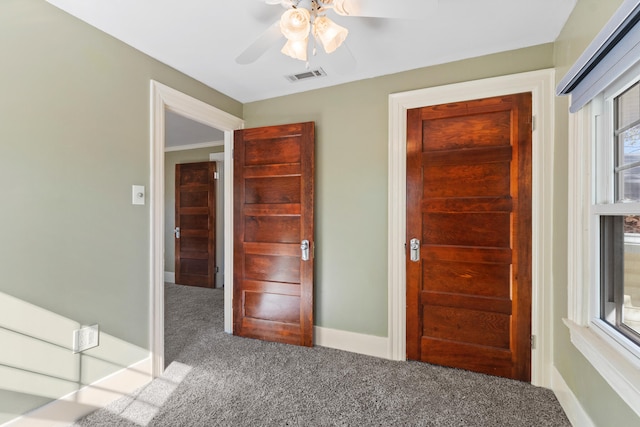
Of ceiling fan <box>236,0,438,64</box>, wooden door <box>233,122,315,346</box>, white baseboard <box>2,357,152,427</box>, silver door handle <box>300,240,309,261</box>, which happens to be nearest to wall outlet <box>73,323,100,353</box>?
white baseboard <box>2,357,152,427</box>

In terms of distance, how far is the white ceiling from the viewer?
1672 millimetres

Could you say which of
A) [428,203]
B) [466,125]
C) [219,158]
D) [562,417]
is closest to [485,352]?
[562,417]

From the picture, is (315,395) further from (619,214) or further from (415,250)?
(619,214)

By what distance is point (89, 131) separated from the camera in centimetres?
183

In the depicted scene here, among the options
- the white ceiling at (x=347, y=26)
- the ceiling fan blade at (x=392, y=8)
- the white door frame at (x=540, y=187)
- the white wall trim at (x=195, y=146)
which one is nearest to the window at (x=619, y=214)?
the white door frame at (x=540, y=187)

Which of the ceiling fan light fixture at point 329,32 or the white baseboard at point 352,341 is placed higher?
the ceiling fan light fixture at point 329,32

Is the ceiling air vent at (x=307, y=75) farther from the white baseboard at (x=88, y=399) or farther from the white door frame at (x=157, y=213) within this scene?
the white baseboard at (x=88, y=399)

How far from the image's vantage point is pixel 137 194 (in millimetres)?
2078

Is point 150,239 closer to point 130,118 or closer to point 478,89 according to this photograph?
point 130,118

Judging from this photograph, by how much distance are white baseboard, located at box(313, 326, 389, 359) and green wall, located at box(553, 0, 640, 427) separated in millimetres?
1171

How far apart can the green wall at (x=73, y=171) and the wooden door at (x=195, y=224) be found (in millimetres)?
2728

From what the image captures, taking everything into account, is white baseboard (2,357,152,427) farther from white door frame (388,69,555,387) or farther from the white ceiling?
white door frame (388,69,555,387)

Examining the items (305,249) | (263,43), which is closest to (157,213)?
(305,249)

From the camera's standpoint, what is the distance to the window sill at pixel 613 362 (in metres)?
1.06
